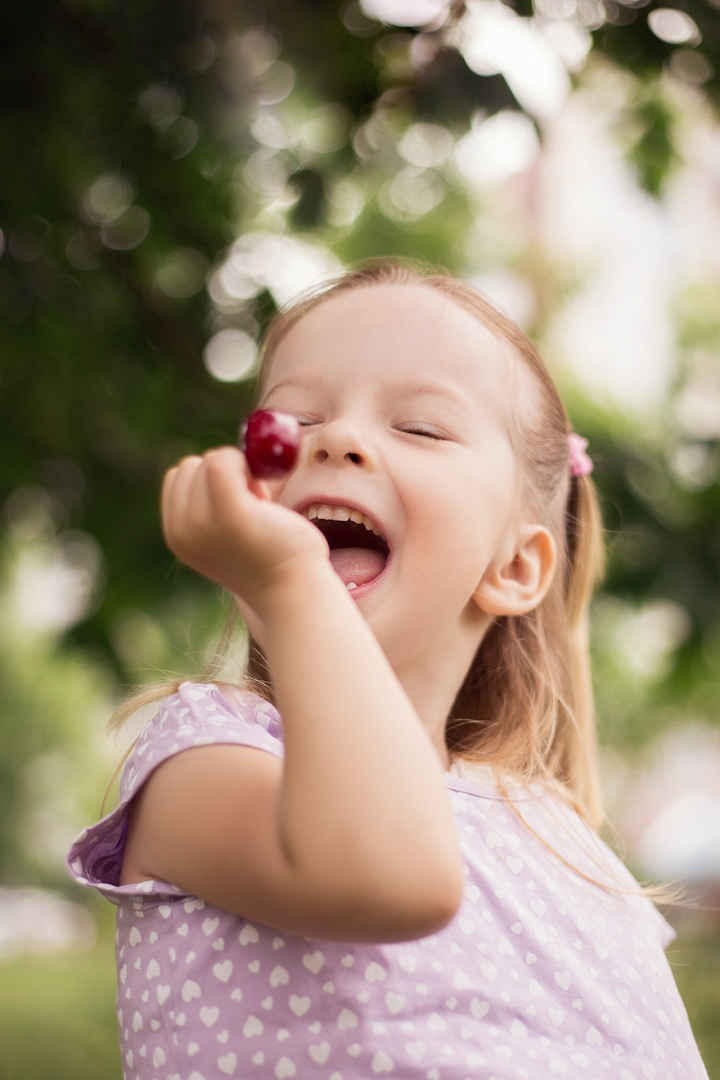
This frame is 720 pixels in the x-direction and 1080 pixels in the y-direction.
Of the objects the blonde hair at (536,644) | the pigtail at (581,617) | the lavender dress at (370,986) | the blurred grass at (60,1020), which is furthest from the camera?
the blurred grass at (60,1020)

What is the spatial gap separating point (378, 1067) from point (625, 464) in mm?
3134

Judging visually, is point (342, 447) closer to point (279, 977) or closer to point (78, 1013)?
point (279, 977)

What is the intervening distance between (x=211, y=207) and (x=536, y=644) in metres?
2.52

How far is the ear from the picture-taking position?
1.95 meters

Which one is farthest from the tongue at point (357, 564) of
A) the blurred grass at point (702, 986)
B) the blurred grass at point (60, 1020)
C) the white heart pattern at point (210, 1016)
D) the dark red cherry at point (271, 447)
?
the blurred grass at point (60, 1020)

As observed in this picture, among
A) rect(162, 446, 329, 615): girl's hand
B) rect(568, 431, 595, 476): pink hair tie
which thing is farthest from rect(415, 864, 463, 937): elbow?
rect(568, 431, 595, 476): pink hair tie

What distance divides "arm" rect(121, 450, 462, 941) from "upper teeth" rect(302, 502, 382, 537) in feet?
1.33

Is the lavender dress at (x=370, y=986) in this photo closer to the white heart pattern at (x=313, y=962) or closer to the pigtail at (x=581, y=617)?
the white heart pattern at (x=313, y=962)

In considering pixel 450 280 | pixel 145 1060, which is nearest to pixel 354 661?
pixel 145 1060

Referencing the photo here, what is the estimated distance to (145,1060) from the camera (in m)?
1.45

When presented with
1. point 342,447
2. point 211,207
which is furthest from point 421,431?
point 211,207

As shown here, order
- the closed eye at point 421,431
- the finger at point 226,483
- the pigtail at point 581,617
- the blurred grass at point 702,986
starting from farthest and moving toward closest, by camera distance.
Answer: the blurred grass at point 702,986
the pigtail at point 581,617
the closed eye at point 421,431
the finger at point 226,483

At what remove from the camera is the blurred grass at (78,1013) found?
141 inches

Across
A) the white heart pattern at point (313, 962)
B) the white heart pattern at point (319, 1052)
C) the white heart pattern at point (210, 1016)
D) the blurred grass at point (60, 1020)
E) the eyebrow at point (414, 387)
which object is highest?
the eyebrow at point (414, 387)
